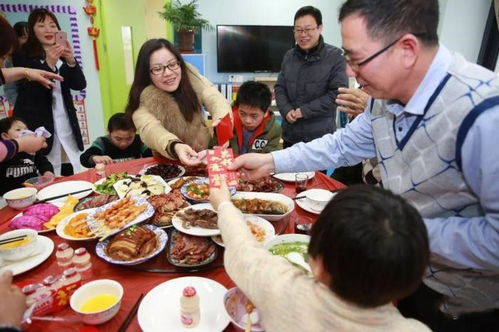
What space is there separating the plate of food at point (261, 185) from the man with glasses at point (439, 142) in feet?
3.27

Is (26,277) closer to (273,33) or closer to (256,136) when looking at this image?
(256,136)

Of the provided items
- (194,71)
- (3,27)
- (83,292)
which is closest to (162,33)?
(194,71)

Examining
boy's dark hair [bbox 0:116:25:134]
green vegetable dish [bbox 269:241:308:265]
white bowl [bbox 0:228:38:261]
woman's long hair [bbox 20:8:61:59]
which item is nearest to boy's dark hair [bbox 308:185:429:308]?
green vegetable dish [bbox 269:241:308:265]

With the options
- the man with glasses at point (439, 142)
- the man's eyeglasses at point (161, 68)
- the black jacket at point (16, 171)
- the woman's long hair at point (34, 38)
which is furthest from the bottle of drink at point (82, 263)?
the woman's long hair at point (34, 38)

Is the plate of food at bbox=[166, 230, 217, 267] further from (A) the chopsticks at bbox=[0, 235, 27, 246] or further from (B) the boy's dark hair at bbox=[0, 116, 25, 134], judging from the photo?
(B) the boy's dark hair at bbox=[0, 116, 25, 134]

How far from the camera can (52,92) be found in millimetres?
3674

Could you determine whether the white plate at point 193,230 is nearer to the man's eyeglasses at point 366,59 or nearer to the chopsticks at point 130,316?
the chopsticks at point 130,316

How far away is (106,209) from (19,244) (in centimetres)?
44

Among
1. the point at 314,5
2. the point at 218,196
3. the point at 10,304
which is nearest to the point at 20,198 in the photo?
the point at 10,304

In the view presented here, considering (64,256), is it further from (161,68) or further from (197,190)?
(161,68)

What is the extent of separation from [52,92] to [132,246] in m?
3.08

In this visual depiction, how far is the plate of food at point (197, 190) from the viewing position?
206 cm

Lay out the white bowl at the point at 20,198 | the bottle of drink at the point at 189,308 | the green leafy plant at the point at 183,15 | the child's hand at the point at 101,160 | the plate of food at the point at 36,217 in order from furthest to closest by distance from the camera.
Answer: the green leafy plant at the point at 183,15 < the child's hand at the point at 101,160 < the white bowl at the point at 20,198 < the plate of food at the point at 36,217 < the bottle of drink at the point at 189,308

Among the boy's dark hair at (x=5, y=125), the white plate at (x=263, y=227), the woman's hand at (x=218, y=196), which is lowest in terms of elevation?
the white plate at (x=263, y=227)
